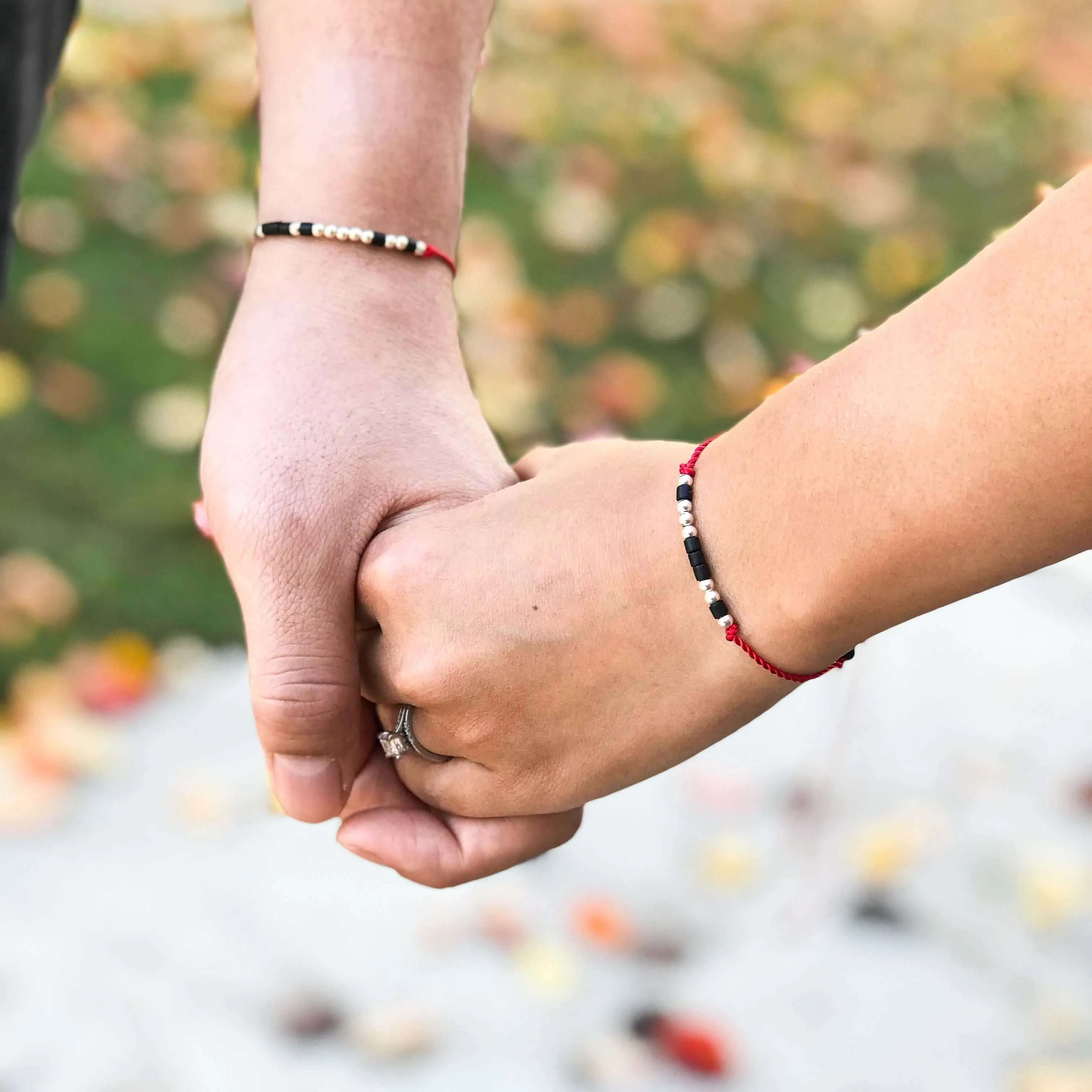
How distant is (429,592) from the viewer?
125 cm

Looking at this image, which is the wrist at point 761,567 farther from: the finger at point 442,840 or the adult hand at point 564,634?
the finger at point 442,840

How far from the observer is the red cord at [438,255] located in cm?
144

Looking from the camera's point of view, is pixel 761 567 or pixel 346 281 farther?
pixel 346 281

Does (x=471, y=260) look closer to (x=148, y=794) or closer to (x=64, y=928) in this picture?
(x=148, y=794)

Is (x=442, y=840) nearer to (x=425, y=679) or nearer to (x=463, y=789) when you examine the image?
(x=463, y=789)

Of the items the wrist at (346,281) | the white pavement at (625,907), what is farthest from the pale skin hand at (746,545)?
the white pavement at (625,907)

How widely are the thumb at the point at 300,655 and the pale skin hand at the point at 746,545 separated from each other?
0.13 ft

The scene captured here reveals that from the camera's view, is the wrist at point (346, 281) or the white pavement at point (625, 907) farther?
the white pavement at point (625, 907)

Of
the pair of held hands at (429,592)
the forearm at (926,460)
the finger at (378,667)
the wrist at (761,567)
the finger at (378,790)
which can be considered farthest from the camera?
the finger at (378,790)

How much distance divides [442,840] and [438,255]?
65 centimetres

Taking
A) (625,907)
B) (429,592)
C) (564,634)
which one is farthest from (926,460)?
(625,907)

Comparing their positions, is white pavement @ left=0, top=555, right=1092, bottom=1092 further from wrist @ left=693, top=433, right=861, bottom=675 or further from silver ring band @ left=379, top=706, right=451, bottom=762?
wrist @ left=693, top=433, right=861, bottom=675

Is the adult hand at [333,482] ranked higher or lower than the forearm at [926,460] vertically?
lower

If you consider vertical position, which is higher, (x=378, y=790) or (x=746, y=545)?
(x=746, y=545)
